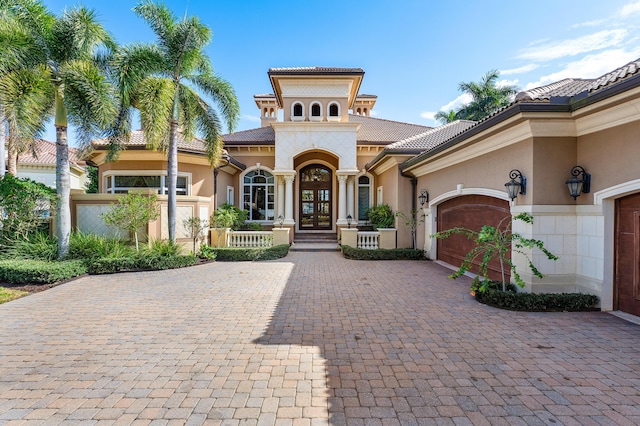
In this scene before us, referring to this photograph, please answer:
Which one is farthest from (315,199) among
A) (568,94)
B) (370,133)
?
(568,94)

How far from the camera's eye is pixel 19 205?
9367 mm

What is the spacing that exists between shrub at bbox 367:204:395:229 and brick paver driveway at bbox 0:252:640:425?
7006 mm

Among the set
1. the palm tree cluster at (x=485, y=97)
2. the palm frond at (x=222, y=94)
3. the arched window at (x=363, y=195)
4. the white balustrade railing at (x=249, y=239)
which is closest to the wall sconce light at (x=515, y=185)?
the palm frond at (x=222, y=94)

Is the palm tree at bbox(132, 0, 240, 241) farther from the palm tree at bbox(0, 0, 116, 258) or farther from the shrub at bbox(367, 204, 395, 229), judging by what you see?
the shrub at bbox(367, 204, 395, 229)

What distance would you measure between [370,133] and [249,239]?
1035 centimetres

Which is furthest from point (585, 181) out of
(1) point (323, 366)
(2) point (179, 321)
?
(2) point (179, 321)

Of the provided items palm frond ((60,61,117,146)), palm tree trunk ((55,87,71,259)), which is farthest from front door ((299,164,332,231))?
palm tree trunk ((55,87,71,259))

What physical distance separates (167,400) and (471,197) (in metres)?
8.97

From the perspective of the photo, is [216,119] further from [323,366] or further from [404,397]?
[404,397]

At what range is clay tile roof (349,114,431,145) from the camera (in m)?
18.0

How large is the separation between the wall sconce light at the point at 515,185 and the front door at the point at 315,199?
12.5m

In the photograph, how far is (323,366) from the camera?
3844mm

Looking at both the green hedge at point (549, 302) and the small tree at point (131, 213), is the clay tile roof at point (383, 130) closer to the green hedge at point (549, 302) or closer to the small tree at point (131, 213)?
the small tree at point (131, 213)

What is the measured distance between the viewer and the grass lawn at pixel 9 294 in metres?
6.73
